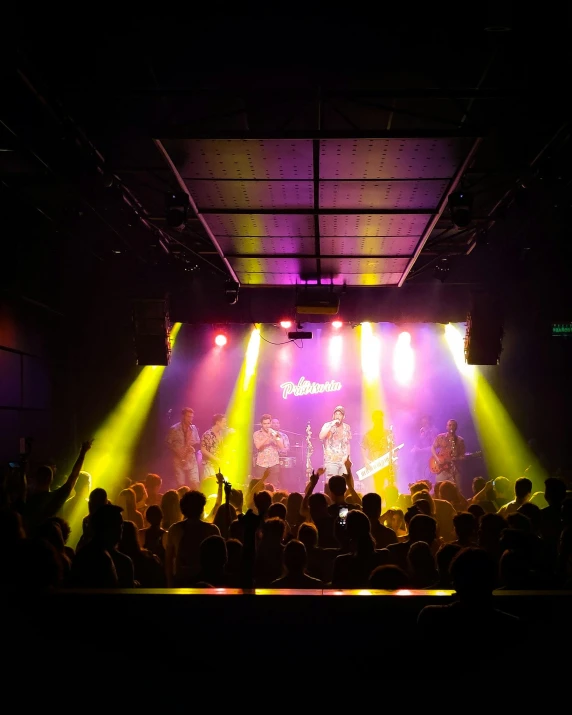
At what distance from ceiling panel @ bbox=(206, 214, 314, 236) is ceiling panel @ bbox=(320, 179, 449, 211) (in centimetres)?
48

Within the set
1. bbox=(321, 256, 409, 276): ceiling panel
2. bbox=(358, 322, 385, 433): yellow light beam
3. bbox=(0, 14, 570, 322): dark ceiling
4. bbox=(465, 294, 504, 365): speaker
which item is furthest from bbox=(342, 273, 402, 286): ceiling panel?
bbox=(358, 322, 385, 433): yellow light beam

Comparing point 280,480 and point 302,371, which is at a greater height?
point 302,371

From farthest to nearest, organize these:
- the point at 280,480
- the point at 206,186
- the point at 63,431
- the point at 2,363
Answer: the point at 280,480
the point at 63,431
the point at 2,363
the point at 206,186

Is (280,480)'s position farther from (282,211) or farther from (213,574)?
(213,574)

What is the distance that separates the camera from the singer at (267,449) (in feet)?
43.1

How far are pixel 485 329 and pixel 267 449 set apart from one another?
6.09 m

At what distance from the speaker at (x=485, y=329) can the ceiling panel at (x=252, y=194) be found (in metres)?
4.74

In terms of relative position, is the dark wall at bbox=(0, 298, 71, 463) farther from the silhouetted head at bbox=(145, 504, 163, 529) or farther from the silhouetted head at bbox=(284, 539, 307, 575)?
the silhouetted head at bbox=(284, 539, 307, 575)

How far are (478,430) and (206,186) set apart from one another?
10.3 m

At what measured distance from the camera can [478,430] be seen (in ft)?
43.5

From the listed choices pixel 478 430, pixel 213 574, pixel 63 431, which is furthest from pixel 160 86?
pixel 478 430

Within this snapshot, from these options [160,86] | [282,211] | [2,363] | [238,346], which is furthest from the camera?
[238,346]

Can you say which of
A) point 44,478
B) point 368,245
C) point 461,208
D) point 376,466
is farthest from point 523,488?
point 376,466

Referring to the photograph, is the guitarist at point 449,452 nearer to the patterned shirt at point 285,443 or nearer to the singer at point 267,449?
the patterned shirt at point 285,443
